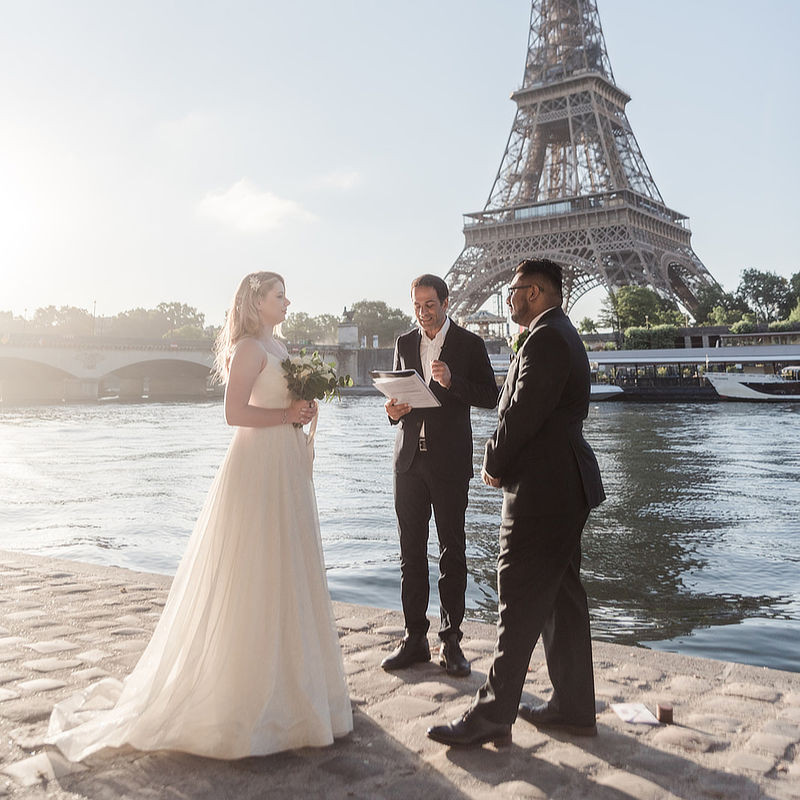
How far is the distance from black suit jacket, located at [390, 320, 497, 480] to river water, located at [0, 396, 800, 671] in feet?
7.41

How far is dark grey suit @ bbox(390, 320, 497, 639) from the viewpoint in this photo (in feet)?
13.5

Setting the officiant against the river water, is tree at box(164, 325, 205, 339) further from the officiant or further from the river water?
the officiant

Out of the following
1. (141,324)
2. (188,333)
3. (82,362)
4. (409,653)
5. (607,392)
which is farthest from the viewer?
(141,324)

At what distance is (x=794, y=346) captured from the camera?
5081cm

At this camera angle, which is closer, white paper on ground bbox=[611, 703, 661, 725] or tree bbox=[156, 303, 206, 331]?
white paper on ground bbox=[611, 703, 661, 725]

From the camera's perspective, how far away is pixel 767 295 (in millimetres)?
74000

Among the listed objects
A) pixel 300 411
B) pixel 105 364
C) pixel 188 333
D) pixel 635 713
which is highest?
pixel 188 333

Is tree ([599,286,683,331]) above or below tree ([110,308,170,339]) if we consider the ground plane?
below

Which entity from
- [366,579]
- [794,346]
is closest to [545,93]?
[794,346]

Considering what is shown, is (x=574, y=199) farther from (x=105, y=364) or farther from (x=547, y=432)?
(x=547, y=432)

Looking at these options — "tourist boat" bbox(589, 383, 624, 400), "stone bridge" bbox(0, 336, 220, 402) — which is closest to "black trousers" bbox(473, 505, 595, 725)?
"stone bridge" bbox(0, 336, 220, 402)

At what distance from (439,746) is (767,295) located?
79.3 meters

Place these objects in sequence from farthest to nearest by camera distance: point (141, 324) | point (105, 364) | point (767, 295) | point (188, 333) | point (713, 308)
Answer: point (141, 324)
point (188, 333)
point (767, 295)
point (713, 308)
point (105, 364)

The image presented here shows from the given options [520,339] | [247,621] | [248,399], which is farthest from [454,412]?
[247,621]
